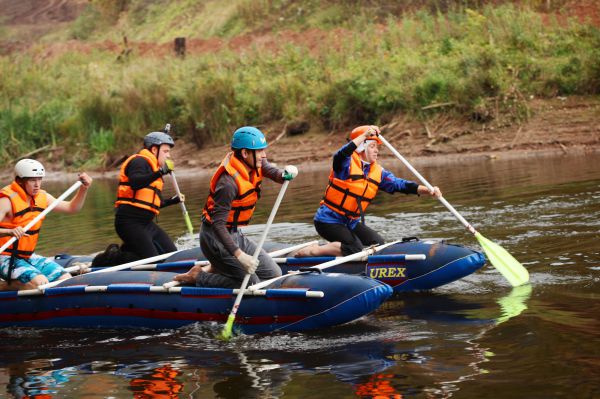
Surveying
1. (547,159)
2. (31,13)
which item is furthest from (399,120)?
(31,13)

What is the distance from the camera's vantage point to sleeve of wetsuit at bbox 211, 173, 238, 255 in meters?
7.75

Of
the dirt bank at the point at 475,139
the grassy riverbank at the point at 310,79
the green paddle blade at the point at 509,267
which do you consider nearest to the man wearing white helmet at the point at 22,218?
the green paddle blade at the point at 509,267

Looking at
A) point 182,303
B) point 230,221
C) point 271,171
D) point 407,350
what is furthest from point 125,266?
point 407,350

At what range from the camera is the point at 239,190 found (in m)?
7.92

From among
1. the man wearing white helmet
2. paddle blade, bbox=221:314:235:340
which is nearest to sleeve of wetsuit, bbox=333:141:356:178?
paddle blade, bbox=221:314:235:340

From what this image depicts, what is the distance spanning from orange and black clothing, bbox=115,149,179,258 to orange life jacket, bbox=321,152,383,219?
1.85m

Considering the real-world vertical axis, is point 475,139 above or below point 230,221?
below

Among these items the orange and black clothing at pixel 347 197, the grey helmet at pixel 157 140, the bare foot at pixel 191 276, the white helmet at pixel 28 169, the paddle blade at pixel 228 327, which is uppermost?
the grey helmet at pixel 157 140

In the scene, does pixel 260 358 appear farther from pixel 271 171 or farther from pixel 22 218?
pixel 22 218

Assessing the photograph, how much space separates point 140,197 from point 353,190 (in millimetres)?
2270

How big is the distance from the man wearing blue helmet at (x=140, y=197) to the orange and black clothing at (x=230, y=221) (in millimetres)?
1920

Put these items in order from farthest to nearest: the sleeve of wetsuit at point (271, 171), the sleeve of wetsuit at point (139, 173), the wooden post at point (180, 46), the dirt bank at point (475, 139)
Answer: the wooden post at point (180, 46)
the dirt bank at point (475, 139)
the sleeve of wetsuit at point (139, 173)
the sleeve of wetsuit at point (271, 171)

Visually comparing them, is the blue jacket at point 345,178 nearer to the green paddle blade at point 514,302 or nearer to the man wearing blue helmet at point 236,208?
the man wearing blue helmet at point 236,208

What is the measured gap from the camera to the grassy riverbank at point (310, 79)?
798 inches
